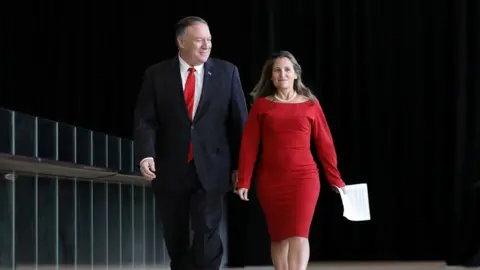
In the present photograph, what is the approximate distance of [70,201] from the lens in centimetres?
741

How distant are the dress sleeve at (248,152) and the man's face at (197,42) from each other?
0.40m

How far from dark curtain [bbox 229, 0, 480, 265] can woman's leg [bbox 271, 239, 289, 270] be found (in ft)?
22.3

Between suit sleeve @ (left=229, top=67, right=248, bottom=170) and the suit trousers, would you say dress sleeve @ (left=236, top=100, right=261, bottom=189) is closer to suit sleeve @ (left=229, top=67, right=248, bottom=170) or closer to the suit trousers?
suit sleeve @ (left=229, top=67, right=248, bottom=170)

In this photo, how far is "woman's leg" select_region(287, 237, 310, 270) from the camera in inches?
206

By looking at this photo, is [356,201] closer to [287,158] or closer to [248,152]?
[287,158]

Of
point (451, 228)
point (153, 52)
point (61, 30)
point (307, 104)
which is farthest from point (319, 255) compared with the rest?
point (307, 104)

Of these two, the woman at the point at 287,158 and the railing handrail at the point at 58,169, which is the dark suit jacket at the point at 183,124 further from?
the railing handrail at the point at 58,169

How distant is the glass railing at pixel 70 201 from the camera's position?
A: 5.80 meters

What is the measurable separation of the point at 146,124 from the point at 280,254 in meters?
1.09

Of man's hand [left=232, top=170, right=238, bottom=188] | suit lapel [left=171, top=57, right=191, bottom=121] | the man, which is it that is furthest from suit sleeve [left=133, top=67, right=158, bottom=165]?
man's hand [left=232, top=170, right=238, bottom=188]

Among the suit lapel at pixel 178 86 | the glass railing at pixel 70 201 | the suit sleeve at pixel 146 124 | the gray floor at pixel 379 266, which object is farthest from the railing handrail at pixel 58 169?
the gray floor at pixel 379 266

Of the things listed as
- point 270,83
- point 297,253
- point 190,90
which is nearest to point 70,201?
point 270,83

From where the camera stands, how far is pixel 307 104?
5.31m

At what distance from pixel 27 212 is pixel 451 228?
6.67 metres
